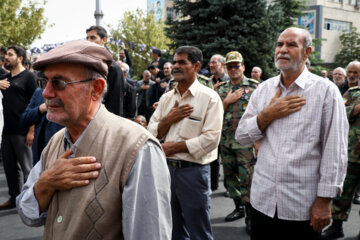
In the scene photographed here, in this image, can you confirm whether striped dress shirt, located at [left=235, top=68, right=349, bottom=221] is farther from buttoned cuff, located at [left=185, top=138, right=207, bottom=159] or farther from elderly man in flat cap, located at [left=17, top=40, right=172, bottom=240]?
elderly man in flat cap, located at [left=17, top=40, right=172, bottom=240]

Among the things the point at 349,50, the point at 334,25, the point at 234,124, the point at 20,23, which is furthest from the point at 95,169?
the point at 334,25

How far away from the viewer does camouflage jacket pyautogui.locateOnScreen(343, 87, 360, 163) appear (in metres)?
4.93

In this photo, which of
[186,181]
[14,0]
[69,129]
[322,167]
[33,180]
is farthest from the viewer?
[14,0]

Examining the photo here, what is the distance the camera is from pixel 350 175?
4.91 meters

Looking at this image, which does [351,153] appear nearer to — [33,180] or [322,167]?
[322,167]

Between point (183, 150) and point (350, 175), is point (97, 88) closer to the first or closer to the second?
point (183, 150)

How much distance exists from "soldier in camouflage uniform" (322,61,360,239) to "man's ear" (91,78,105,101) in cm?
392

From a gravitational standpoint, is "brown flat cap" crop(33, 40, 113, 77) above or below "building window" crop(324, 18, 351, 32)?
below

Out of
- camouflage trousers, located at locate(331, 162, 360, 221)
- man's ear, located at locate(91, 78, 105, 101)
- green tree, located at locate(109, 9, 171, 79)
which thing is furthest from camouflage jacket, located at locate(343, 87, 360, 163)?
green tree, located at locate(109, 9, 171, 79)

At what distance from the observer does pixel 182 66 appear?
3.76m

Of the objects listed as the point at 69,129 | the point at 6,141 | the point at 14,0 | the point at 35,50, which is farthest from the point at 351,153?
A: the point at 14,0

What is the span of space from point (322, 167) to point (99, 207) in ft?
5.47

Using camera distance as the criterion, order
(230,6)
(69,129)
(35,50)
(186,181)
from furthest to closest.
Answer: (230,6) → (35,50) → (186,181) → (69,129)

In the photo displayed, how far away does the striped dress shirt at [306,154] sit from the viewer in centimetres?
259
